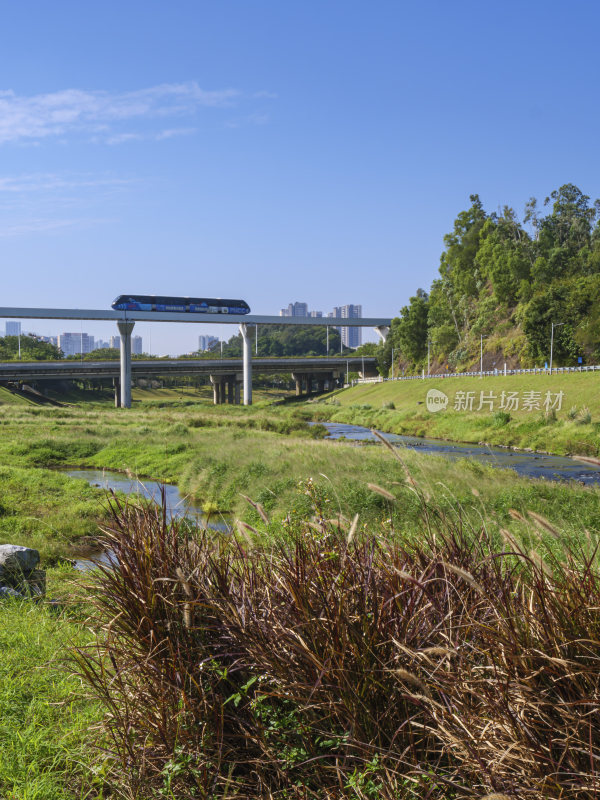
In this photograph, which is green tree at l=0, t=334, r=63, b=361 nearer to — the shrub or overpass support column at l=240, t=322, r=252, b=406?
overpass support column at l=240, t=322, r=252, b=406

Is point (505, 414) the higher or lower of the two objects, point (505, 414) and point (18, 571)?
the lower

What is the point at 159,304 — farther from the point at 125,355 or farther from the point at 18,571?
the point at 18,571

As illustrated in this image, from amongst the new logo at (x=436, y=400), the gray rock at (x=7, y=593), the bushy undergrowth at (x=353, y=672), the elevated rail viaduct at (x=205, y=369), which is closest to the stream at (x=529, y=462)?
the new logo at (x=436, y=400)

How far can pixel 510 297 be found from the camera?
90875mm

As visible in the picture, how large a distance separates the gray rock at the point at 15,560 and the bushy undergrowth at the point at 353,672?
4326mm

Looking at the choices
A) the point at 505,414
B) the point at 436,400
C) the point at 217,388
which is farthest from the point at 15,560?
the point at 217,388

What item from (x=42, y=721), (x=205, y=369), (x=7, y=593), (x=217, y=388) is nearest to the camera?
(x=42, y=721)

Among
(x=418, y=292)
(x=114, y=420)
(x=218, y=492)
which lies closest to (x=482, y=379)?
(x=114, y=420)

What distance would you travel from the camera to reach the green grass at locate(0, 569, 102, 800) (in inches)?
139

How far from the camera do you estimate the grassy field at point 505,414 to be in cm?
3756

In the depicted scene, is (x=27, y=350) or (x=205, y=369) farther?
(x=27, y=350)

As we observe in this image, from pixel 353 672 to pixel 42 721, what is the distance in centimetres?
251

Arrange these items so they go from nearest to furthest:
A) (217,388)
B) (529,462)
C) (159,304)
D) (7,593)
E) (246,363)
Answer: (7,593), (529,462), (159,304), (246,363), (217,388)

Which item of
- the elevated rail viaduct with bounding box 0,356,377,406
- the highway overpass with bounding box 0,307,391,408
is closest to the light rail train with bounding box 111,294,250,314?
the highway overpass with bounding box 0,307,391,408
